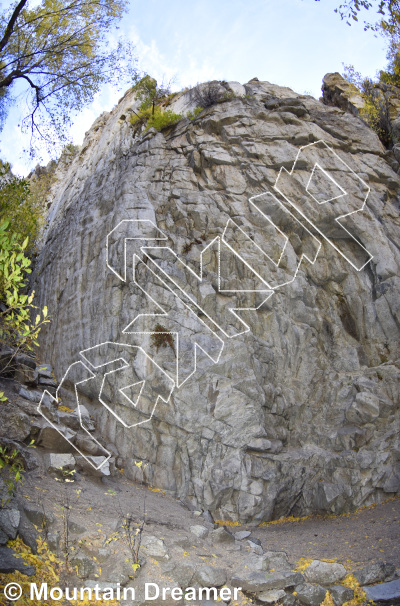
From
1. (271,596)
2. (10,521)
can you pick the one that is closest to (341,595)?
(271,596)

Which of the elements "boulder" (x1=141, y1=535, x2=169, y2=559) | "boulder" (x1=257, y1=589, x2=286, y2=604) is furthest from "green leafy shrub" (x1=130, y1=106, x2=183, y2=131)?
"boulder" (x1=257, y1=589, x2=286, y2=604)

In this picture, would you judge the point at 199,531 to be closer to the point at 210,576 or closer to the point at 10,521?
the point at 210,576

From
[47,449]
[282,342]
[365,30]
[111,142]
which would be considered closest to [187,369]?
[282,342]

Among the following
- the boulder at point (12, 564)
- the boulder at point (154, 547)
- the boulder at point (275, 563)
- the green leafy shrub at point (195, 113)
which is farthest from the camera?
the green leafy shrub at point (195, 113)

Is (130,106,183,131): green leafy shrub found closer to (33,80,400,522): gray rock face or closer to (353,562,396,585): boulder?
(33,80,400,522): gray rock face

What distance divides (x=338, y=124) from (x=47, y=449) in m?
16.3

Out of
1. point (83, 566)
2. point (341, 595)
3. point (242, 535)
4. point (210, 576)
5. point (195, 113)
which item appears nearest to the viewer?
point (83, 566)

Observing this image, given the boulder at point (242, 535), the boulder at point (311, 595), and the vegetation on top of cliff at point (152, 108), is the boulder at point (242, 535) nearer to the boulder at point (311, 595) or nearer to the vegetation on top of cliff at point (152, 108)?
the boulder at point (311, 595)

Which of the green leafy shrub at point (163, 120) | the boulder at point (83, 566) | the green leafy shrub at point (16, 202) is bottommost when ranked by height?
the boulder at point (83, 566)

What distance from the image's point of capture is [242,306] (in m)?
13.7

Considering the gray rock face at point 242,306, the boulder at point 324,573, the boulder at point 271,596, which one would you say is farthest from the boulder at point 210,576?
the gray rock face at point 242,306

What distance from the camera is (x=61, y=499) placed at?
8.20 metres

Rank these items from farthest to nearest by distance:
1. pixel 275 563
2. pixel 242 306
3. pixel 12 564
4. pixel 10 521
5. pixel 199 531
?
pixel 242 306 → pixel 199 531 → pixel 275 563 → pixel 10 521 → pixel 12 564

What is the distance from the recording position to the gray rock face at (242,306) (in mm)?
11703
